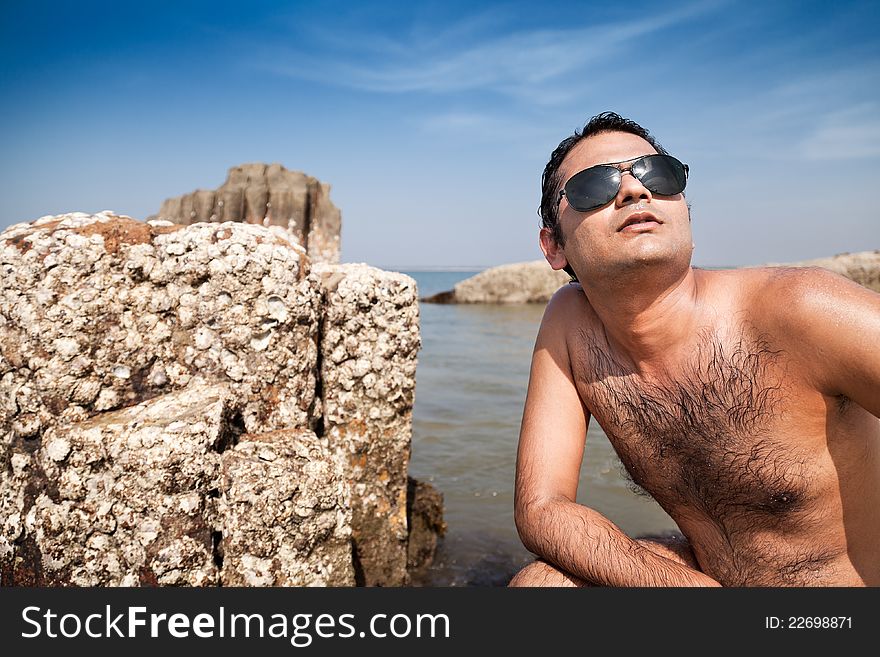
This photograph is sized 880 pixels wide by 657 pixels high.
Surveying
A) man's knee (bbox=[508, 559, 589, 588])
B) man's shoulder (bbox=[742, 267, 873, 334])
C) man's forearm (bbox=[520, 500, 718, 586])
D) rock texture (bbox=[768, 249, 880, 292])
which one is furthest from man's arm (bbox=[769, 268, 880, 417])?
rock texture (bbox=[768, 249, 880, 292])

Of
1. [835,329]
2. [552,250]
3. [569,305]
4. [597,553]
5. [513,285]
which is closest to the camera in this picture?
[835,329]

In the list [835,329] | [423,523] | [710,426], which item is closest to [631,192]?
[835,329]

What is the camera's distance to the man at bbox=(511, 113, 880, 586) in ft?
6.20

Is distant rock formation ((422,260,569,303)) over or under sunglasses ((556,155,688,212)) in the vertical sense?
over

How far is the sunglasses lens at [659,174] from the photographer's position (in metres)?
2.09

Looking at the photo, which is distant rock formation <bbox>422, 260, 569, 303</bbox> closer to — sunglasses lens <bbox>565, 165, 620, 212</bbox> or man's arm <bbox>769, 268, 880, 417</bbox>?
sunglasses lens <bbox>565, 165, 620, 212</bbox>

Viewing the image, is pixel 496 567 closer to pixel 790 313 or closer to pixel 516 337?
pixel 790 313

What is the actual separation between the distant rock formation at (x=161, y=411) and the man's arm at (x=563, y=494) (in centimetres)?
87

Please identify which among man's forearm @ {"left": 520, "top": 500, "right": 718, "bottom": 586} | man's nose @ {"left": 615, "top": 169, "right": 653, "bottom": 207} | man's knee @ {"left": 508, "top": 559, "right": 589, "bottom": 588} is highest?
man's nose @ {"left": 615, "top": 169, "right": 653, "bottom": 207}

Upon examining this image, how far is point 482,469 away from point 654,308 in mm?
4359

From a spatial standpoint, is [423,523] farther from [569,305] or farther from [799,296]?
[799,296]

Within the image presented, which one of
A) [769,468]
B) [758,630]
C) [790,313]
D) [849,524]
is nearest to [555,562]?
[758,630]

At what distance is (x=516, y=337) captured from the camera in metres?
16.9

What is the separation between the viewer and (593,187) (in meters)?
2.14
